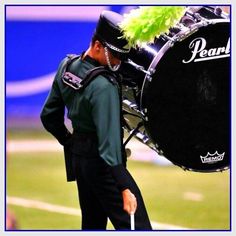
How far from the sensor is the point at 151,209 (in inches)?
342

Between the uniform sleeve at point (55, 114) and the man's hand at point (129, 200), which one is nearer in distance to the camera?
the man's hand at point (129, 200)

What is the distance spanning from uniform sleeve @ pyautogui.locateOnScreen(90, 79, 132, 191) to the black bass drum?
1.55ft

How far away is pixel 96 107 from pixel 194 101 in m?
0.81

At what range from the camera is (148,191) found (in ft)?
31.6

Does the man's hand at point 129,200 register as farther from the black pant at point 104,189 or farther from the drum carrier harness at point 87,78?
the drum carrier harness at point 87,78

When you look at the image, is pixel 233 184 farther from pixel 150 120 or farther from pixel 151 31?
pixel 151 31

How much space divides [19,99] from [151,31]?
6035 mm

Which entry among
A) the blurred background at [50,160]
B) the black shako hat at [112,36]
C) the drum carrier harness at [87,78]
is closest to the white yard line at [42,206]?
the blurred background at [50,160]

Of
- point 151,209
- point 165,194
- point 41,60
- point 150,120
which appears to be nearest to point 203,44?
point 150,120

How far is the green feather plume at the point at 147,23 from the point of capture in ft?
17.6

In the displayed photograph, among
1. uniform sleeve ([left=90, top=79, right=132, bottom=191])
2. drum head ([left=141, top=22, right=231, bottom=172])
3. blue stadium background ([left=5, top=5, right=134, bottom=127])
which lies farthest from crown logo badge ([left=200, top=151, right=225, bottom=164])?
blue stadium background ([left=5, top=5, right=134, bottom=127])

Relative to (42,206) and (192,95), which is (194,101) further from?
(42,206)

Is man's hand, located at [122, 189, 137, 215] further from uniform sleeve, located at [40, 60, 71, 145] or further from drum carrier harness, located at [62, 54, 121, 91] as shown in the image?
uniform sleeve, located at [40, 60, 71, 145]

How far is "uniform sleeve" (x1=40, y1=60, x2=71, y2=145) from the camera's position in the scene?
5.64 m
